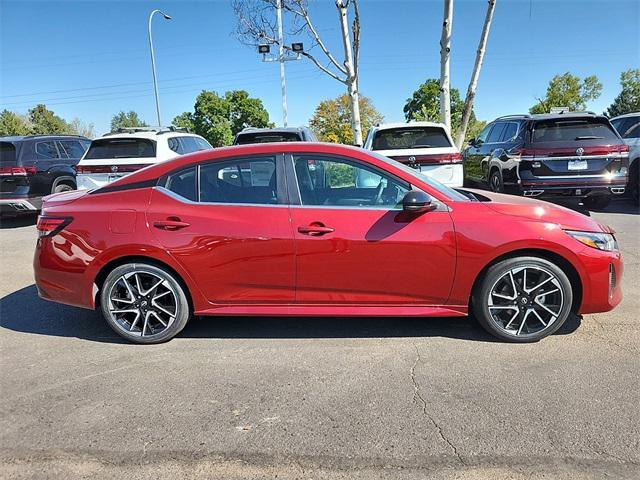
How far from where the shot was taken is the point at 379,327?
406 centimetres

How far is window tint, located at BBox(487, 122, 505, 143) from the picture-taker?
9.87 m

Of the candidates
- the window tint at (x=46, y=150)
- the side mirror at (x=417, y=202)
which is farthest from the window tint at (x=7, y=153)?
the side mirror at (x=417, y=202)

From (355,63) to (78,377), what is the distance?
Answer: 43.7 feet

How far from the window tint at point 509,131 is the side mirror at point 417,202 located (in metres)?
6.21

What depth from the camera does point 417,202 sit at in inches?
136

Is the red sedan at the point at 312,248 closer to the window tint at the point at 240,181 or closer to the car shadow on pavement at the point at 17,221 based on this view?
the window tint at the point at 240,181

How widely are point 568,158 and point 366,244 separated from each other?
614 centimetres

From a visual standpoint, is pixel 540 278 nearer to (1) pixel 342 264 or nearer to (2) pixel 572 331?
(2) pixel 572 331

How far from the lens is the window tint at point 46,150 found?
9727 millimetres

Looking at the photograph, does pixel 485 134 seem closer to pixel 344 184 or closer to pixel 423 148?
pixel 423 148

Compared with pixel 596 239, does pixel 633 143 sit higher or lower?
higher

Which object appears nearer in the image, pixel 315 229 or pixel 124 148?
pixel 315 229

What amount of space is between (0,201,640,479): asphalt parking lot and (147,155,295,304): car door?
521 mm

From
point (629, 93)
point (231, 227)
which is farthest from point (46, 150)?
point (629, 93)
